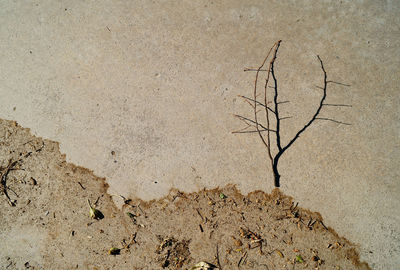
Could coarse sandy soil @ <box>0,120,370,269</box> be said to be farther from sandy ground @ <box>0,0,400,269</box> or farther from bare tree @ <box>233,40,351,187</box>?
bare tree @ <box>233,40,351,187</box>

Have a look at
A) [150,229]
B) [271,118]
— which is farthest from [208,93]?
[150,229]

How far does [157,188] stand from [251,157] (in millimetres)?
1140

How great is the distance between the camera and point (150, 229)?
2.78 meters

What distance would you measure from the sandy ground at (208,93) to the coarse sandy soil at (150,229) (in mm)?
158

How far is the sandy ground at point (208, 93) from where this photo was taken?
280 centimetres

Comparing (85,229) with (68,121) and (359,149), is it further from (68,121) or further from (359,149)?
(359,149)

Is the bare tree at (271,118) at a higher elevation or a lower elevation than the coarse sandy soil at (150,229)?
higher

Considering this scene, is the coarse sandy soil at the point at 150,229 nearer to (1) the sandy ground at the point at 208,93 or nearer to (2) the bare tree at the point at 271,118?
(1) the sandy ground at the point at 208,93

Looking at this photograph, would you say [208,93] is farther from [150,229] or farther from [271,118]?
[150,229]

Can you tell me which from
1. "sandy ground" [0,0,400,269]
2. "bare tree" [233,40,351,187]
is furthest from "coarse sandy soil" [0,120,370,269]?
"bare tree" [233,40,351,187]

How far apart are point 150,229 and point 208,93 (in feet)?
5.59

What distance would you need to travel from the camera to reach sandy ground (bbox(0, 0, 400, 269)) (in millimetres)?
2805

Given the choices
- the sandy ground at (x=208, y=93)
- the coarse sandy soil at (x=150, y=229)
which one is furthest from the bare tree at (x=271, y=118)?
the coarse sandy soil at (x=150, y=229)

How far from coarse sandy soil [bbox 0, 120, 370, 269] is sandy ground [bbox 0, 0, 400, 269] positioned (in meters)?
0.16
